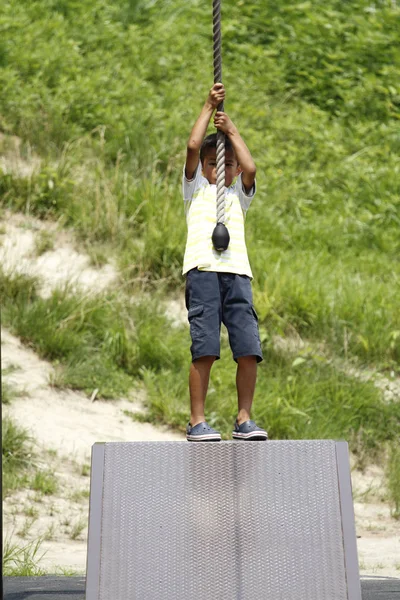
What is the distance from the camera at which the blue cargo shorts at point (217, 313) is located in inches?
167

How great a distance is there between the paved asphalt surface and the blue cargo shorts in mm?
1129

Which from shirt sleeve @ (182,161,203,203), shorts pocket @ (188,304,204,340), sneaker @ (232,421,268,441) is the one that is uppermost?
shirt sleeve @ (182,161,203,203)

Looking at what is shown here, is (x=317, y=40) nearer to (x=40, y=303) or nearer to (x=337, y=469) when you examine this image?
(x=40, y=303)

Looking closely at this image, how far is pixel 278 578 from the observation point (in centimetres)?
339

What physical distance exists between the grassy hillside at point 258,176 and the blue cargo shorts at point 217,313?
3354mm

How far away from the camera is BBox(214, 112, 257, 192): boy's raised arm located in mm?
4285

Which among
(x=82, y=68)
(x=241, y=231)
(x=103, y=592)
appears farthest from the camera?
(x=82, y=68)

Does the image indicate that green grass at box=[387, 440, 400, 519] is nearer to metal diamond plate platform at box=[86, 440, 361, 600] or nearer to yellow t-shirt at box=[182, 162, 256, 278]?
yellow t-shirt at box=[182, 162, 256, 278]

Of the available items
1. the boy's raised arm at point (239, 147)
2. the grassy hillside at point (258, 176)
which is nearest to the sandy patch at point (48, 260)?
the grassy hillside at point (258, 176)

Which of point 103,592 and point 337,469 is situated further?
point 337,469

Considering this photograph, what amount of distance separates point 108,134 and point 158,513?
710 cm

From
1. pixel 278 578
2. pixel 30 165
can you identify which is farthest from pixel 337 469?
pixel 30 165

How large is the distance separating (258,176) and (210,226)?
604 cm

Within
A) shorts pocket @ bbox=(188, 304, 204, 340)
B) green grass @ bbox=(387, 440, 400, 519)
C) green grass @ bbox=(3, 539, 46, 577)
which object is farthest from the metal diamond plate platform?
green grass @ bbox=(387, 440, 400, 519)
